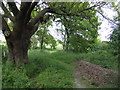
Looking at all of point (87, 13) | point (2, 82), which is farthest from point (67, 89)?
point (87, 13)

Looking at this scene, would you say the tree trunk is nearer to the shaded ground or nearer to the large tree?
the large tree

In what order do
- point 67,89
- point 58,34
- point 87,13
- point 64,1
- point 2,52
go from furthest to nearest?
point 58,34
point 2,52
point 87,13
point 64,1
point 67,89

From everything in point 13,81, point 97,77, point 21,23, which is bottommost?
point 97,77

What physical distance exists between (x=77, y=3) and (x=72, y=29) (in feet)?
5.22

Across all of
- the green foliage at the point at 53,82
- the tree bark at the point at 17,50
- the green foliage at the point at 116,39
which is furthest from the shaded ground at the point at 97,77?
the tree bark at the point at 17,50

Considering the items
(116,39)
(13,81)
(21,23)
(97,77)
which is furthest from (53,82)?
(21,23)

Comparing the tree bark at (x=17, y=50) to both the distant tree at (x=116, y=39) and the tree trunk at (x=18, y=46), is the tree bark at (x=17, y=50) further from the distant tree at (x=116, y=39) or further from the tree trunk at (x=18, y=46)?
the distant tree at (x=116, y=39)

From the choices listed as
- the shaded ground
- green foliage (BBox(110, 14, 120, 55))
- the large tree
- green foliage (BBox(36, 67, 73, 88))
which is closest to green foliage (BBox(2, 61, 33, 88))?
green foliage (BBox(36, 67, 73, 88))

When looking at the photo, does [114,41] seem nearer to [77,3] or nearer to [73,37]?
[73,37]

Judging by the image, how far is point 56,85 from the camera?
13.5ft

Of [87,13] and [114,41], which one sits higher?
[87,13]

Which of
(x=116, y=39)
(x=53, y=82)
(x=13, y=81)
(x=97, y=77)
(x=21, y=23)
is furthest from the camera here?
(x=21, y=23)

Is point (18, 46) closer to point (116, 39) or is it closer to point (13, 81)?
point (13, 81)

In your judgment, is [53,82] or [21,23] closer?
[53,82]
